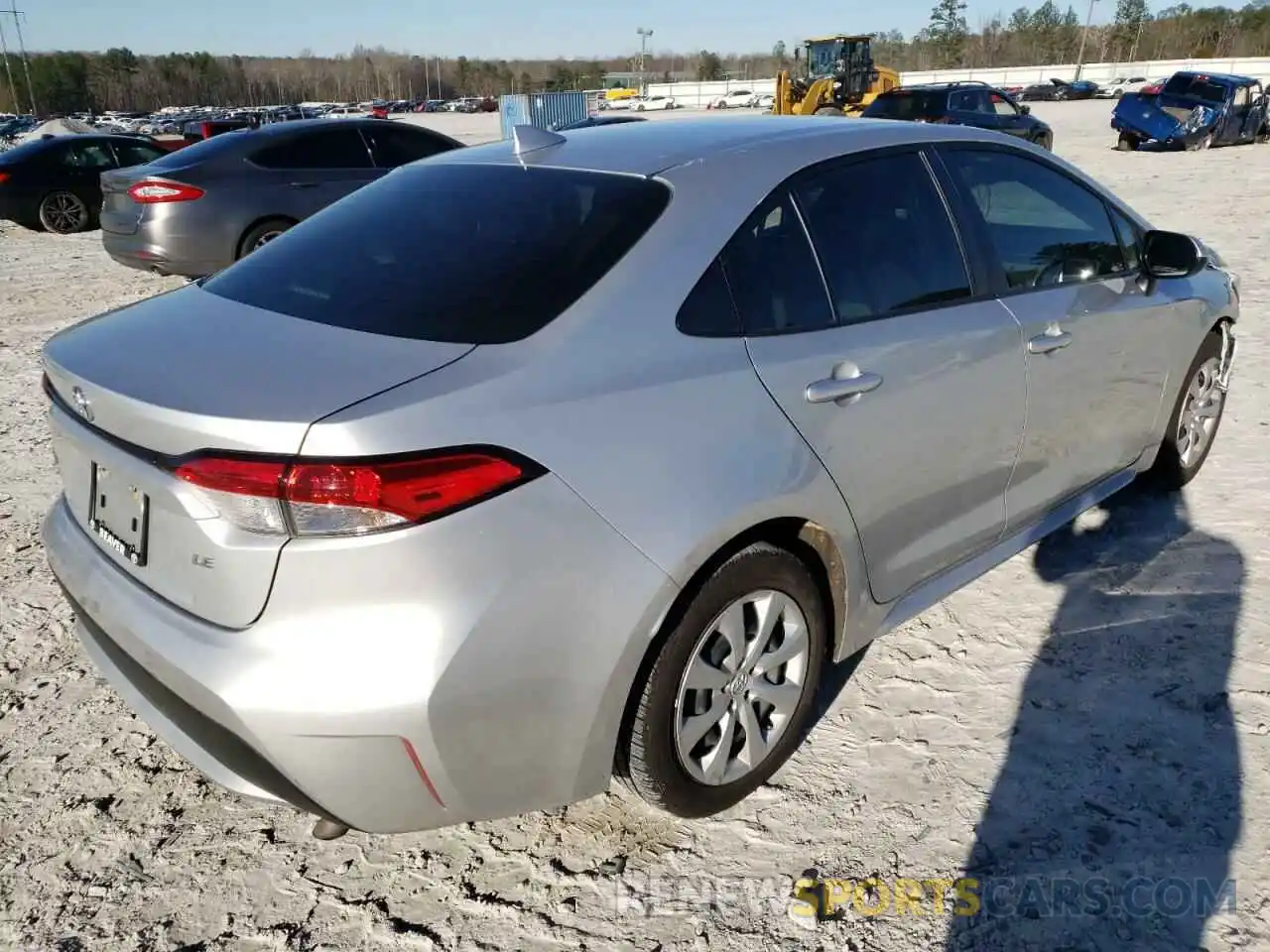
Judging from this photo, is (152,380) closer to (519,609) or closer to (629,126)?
(519,609)

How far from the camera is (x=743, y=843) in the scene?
2.45 metres

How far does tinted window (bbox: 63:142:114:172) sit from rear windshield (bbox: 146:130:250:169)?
6.16 m

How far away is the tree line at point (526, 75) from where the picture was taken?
314ft

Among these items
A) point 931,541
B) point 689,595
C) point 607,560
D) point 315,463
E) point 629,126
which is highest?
point 629,126

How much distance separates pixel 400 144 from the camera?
9336mm

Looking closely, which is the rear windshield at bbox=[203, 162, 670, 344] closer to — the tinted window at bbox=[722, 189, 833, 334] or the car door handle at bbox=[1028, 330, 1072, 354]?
the tinted window at bbox=[722, 189, 833, 334]

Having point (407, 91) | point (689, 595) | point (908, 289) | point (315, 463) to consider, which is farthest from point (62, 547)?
point (407, 91)

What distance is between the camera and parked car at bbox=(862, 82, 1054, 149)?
1852cm

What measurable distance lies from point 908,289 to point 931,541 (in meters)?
0.73

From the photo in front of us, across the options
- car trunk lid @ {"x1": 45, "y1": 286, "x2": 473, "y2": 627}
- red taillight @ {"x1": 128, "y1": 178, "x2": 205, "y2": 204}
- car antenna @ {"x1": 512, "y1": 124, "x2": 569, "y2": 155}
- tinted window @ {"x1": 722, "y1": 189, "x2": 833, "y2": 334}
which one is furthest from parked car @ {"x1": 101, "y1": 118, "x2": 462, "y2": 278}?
tinted window @ {"x1": 722, "y1": 189, "x2": 833, "y2": 334}

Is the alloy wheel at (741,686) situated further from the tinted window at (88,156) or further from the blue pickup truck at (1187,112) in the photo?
the blue pickup truck at (1187,112)

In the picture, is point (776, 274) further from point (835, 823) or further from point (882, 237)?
point (835, 823)

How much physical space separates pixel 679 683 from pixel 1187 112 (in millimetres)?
23320

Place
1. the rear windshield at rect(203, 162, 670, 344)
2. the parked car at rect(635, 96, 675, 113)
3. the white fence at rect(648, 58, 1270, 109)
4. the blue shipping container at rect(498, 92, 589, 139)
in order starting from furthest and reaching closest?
1. the parked car at rect(635, 96, 675, 113)
2. the white fence at rect(648, 58, 1270, 109)
3. the blue shipping container at rect(498, 92, 589, 139)
4. the rear windshield at rect(203, 162, 670, 344)
